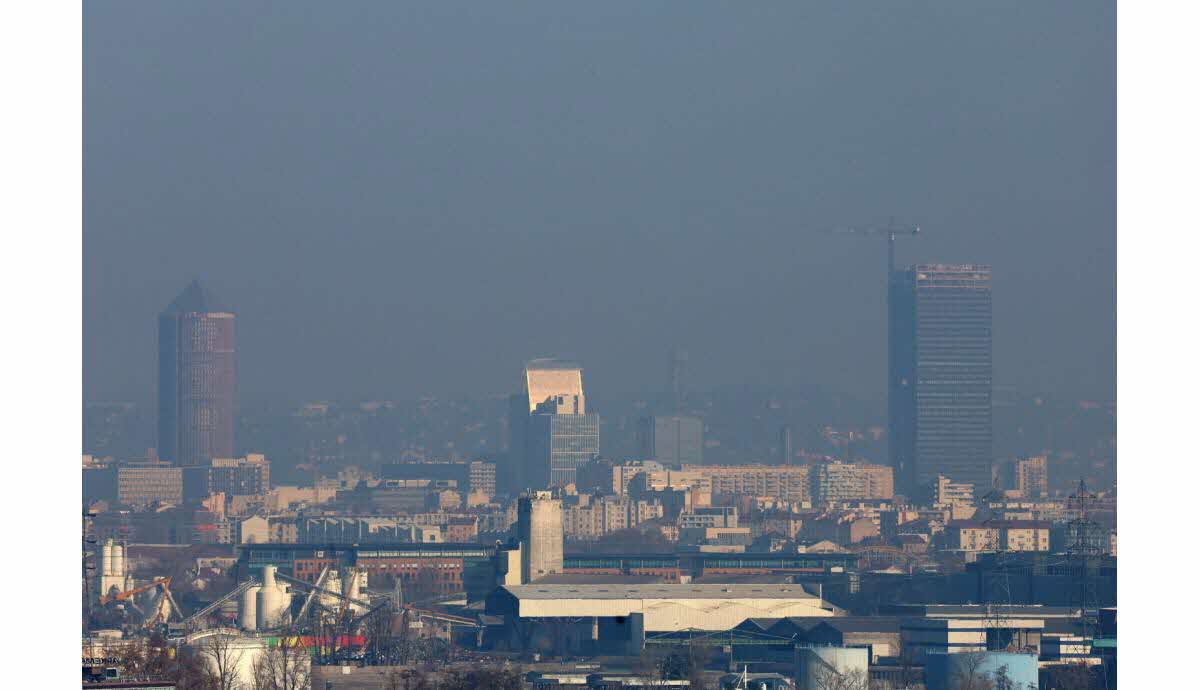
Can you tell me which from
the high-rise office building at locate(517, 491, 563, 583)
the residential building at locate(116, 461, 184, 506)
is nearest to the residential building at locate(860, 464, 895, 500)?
the high-rise office building at locate(517, 491, 563, 583)

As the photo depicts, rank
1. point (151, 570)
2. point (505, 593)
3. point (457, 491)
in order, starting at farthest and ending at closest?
point (457, 491), point (151, 570), point (505, 593)

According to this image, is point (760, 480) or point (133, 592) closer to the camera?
point (133, 592)

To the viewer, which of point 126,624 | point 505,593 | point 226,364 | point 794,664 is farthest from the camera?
point 226,364

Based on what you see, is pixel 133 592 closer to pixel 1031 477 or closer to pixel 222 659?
pixel 222 659

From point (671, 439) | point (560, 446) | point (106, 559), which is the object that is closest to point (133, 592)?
point (106, 559)

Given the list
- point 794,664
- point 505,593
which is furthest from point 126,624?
point 794,664

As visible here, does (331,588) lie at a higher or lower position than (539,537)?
lower

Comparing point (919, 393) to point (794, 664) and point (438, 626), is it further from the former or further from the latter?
point (794, 664)
